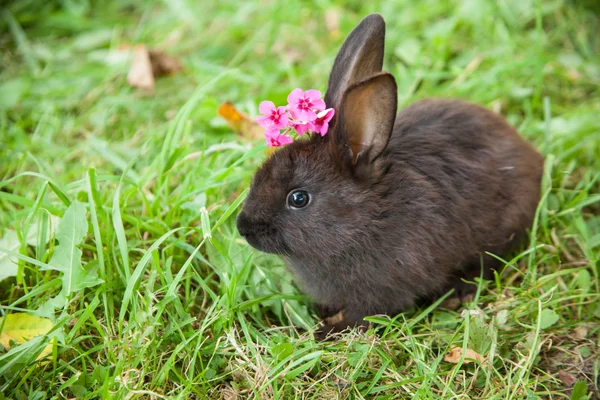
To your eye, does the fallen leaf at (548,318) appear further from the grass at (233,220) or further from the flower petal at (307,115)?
the flower petal at (307,115)

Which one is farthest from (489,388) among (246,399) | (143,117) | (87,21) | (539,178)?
(87,21)

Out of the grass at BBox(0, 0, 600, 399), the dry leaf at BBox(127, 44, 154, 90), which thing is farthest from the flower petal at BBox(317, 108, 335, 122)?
the dry leaf at BBox(127, 44, 154, 90)

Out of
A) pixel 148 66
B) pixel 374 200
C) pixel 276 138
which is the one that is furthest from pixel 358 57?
pixel 148 66

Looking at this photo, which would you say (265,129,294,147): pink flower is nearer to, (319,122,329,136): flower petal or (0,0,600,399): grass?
(319,122,329,136): flower petal

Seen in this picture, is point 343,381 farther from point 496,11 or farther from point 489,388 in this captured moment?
point 496,11

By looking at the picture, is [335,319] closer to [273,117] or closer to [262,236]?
[262,236]

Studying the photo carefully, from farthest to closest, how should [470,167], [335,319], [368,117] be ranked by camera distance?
[335,319]
[470,167]
[368,117]
